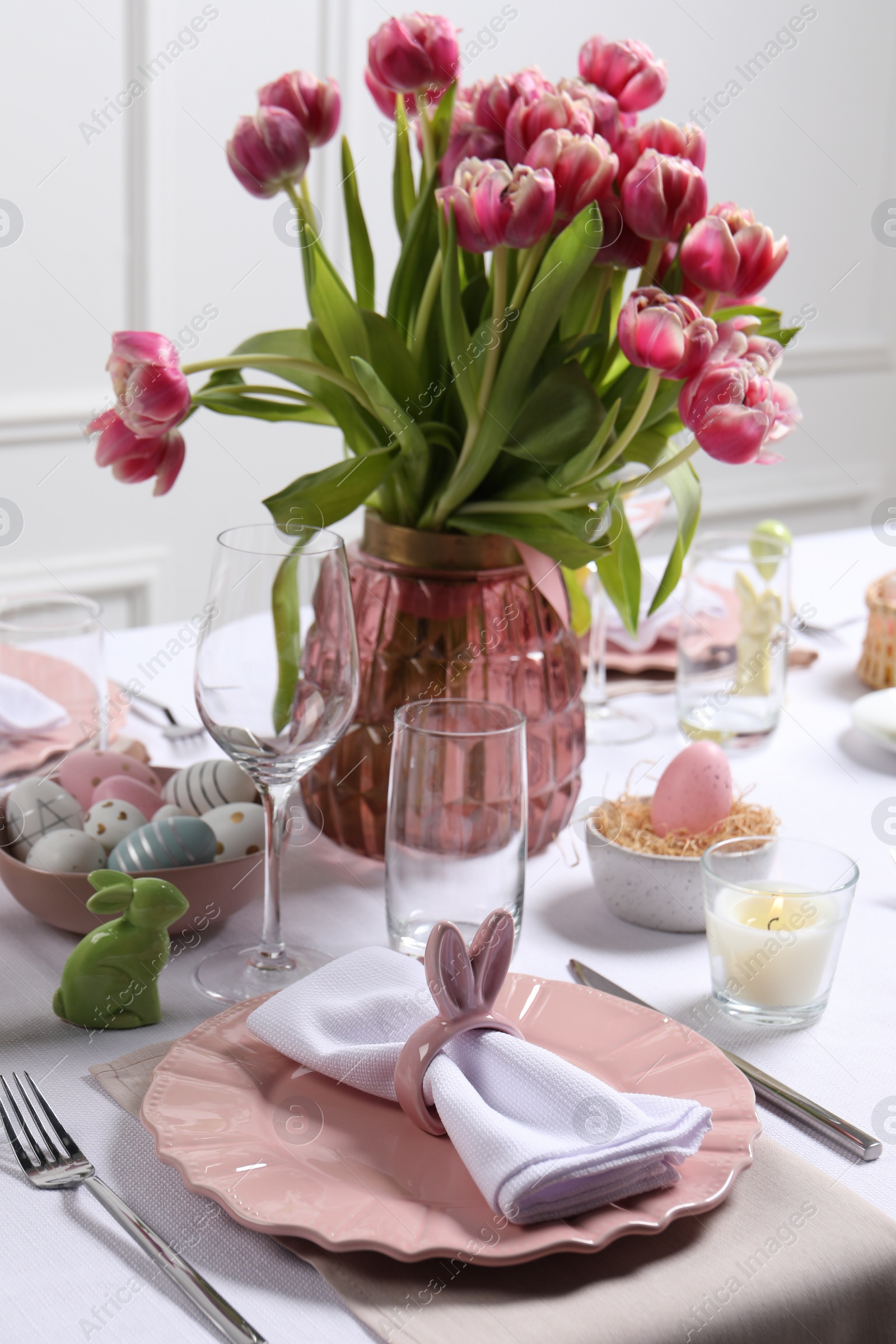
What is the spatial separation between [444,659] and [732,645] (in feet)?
1.16

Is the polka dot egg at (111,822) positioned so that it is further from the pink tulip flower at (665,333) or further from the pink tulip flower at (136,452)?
the pink tulip flower at (665,333)

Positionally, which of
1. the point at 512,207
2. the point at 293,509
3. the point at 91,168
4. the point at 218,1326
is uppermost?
the point at 91,168

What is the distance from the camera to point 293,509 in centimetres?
84

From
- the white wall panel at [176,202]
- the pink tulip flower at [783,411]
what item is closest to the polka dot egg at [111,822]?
the pink tulip flower at [783,411]

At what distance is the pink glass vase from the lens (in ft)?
2.79

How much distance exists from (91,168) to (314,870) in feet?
5.89

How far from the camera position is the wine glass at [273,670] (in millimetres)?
684

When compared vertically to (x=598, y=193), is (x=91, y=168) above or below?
above

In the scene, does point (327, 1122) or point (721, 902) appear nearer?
point (327, 1122)

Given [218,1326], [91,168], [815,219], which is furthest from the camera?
[815,219]

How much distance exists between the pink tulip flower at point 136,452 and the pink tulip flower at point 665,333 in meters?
0.27

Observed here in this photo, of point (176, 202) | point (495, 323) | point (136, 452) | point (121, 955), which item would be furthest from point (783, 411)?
point (176, 202)

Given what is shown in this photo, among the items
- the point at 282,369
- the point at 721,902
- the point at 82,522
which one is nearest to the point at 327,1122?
the point at 721,902

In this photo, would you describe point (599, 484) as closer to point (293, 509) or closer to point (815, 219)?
point (293, 509)
